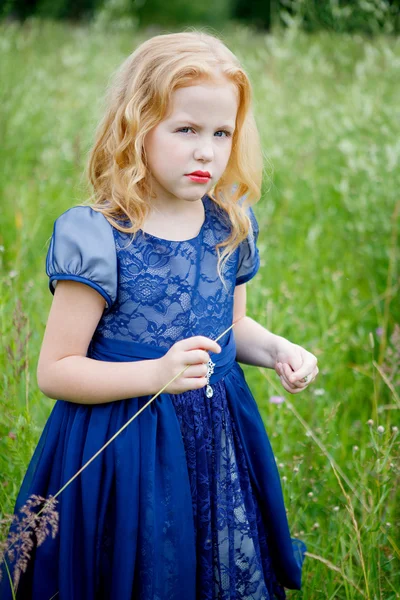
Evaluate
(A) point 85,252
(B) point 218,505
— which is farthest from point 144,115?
(B) point 218,505

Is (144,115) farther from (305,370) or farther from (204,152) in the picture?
(305,370)

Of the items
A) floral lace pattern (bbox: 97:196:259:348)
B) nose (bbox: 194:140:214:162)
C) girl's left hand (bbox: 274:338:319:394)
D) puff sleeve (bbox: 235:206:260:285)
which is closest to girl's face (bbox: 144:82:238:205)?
nose (bbox: 194:140:214:162)

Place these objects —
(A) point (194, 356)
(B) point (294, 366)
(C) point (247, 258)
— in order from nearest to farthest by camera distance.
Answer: (A) point (194, 356)
(B) point (294, 366)
(C) point (247, 258)

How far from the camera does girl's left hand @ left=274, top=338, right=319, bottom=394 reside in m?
1.38

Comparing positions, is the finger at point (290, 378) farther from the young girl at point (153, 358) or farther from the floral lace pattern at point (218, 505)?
the floral lace pattern at point (218, 505)

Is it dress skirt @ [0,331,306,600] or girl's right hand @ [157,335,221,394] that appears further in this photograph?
dress skirt @ [0,331,306,600]

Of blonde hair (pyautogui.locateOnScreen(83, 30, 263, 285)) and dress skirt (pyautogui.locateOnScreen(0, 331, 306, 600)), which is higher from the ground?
blonde hair (pyautogui.locateOnScreen(83, 30, 263, 285))

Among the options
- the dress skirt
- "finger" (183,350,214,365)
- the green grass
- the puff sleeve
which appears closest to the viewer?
"finger" (183,350,214,365)

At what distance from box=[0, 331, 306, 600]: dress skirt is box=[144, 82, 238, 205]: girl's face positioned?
331 mm

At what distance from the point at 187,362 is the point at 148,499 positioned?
0.30 meters

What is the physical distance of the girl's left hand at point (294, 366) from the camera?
1385mm

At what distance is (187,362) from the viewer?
1.21 meters

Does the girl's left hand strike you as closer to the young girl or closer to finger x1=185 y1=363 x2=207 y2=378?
the young girl

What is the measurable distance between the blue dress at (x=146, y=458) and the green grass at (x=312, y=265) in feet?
0.65
